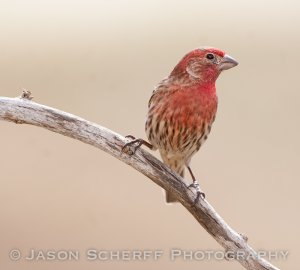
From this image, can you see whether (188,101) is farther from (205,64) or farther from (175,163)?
(175,163)

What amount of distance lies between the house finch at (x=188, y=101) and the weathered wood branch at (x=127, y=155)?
364 mm

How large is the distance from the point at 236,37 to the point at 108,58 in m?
2.10

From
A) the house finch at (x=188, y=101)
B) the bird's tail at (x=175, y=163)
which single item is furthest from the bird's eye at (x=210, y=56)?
the bird's tail at (x=175, y=163)

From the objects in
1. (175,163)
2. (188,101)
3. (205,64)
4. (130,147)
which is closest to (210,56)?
(205,64)

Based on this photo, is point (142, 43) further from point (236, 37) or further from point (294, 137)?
point (294, 137)

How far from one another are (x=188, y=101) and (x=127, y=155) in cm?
85

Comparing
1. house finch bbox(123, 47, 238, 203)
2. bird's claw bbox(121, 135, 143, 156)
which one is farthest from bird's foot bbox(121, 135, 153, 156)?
house finch bbox(123, 47, 238, 203)

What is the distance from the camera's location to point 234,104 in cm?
1385

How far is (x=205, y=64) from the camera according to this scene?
7.74 m

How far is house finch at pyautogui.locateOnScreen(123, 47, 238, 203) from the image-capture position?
304 inches

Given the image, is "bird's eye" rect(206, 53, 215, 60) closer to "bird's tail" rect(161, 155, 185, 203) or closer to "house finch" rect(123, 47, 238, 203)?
"house finch" rect(123, 47, 238, 203)

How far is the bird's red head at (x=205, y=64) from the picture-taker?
7727 mm

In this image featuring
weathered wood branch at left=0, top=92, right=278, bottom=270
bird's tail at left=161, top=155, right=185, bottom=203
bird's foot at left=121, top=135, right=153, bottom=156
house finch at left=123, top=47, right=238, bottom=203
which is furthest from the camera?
bird's tail at left=161, top=155, right=185, bottom=203

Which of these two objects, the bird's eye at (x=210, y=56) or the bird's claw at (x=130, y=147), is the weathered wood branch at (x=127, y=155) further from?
the bird's eye at (x=210, y=56)
